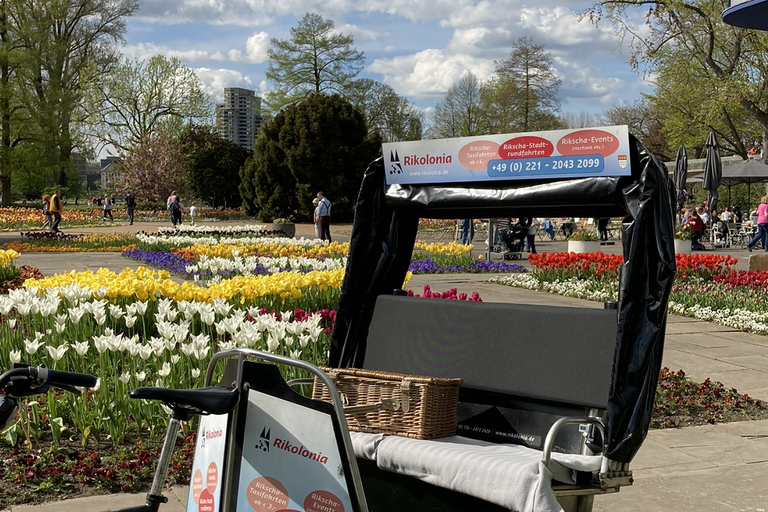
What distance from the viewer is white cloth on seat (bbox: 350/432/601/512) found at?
2938 mm

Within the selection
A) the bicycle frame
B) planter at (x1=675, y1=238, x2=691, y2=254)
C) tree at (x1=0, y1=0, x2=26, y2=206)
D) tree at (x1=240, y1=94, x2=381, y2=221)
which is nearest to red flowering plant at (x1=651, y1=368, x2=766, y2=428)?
the bicycle frame

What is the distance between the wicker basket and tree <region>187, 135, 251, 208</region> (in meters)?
51.1

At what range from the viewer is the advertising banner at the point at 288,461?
247cm

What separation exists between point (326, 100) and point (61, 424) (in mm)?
37784

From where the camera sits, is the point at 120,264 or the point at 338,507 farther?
the point at 120,264

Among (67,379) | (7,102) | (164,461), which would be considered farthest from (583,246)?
(7,102)

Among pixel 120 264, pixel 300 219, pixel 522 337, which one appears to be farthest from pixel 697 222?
pixel 522 337

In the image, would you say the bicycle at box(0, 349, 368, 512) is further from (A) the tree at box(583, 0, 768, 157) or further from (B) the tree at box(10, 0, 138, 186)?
(B) the tree at box(10, 0, 138, 186)

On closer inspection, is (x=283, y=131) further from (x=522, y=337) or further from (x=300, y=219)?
(x=522, y=337)

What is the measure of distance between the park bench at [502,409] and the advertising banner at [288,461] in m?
0.72

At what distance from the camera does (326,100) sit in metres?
41.6

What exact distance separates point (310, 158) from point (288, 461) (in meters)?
38.3

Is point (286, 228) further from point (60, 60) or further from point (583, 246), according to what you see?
point (60, 60)

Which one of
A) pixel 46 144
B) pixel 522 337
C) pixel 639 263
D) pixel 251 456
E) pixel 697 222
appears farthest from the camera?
pixel 46 144
